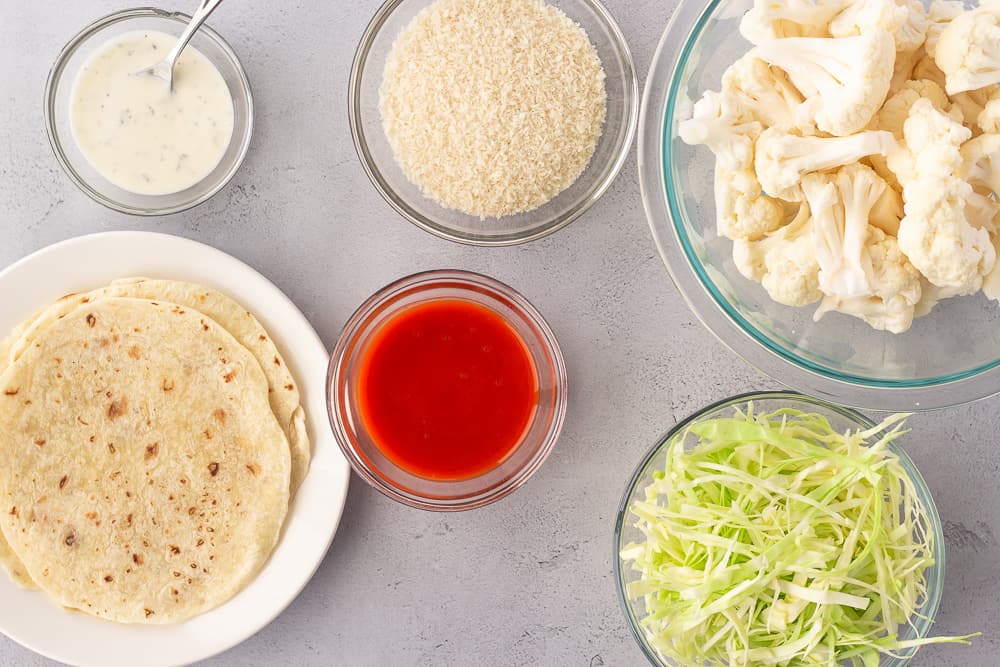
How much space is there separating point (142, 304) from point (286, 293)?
314mm

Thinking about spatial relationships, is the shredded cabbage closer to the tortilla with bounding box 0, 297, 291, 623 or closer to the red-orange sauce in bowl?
the red-orange sauce in bowl

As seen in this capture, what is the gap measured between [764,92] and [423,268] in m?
0.87

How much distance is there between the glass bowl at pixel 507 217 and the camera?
1.83m

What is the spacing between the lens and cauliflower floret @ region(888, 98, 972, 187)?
3.95 feet

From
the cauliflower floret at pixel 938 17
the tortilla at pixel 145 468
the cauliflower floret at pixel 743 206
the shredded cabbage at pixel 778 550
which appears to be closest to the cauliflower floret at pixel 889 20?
the cauliflower floret at pixel 938 17

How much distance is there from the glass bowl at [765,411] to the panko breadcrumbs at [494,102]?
0.61m

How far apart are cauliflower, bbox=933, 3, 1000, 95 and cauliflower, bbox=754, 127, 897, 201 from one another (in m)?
0.12

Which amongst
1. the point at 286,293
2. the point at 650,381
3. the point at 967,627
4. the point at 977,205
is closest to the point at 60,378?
the point at 286,293

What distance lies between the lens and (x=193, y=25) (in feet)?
5.85

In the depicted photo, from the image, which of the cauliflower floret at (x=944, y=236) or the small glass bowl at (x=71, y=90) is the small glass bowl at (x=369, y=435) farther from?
the cauliflower floret at (x=944, y=236)

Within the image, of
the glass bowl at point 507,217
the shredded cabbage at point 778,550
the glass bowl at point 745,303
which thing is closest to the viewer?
the glass bowl at point 745,303

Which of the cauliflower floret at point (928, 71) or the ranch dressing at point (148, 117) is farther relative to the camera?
the ranch dressing at point (148, 117)

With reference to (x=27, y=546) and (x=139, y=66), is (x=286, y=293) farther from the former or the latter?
(x=27, y=546)

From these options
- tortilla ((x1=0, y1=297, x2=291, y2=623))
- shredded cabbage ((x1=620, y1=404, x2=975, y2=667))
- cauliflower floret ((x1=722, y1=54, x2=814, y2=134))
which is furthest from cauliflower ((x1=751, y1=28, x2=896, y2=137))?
tortilla ((x1=0, y1=297, x2=291, y2=623))
